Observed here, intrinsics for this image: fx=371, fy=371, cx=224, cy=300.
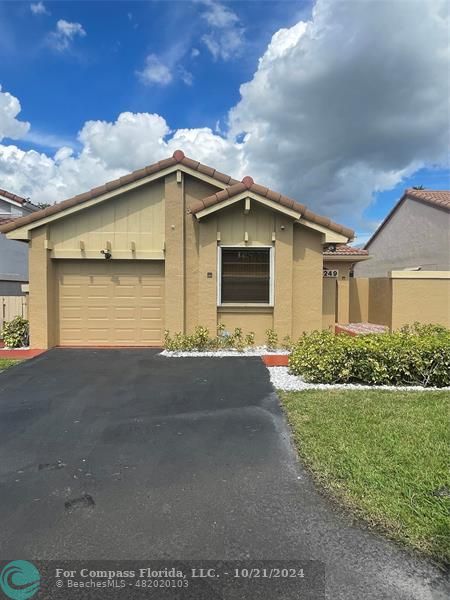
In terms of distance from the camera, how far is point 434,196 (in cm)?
1964

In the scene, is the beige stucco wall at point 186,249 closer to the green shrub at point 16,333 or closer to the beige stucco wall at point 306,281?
the beige stucco wall at point 306,281

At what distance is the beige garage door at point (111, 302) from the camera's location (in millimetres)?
10328

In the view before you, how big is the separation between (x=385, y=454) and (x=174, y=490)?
7.21 feet

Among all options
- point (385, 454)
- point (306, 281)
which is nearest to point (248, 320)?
point (306, 281)

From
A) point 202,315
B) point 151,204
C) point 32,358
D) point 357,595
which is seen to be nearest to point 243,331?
point 202,315

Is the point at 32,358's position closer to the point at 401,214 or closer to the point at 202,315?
the point at 202,315

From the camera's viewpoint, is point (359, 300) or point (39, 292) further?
point (359, 300)

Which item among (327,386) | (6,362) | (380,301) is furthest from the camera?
(380,301)

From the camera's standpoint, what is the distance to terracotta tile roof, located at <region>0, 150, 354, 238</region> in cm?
932

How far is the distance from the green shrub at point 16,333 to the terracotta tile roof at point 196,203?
253 cm

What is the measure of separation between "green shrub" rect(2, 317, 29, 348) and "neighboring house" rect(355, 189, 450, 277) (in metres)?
15.2

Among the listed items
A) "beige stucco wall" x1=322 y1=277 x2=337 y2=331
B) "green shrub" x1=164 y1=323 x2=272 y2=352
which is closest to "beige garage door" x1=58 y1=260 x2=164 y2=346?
"green shrub" x1=164 y1=323 x2=272 y2=352

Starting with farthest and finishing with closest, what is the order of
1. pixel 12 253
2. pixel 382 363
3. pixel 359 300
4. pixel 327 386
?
pixel 12 253 < pixel 359 300 < pixel 382 363 < pixel 327 386

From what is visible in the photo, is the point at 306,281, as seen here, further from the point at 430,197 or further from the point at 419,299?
the point at 430,197
